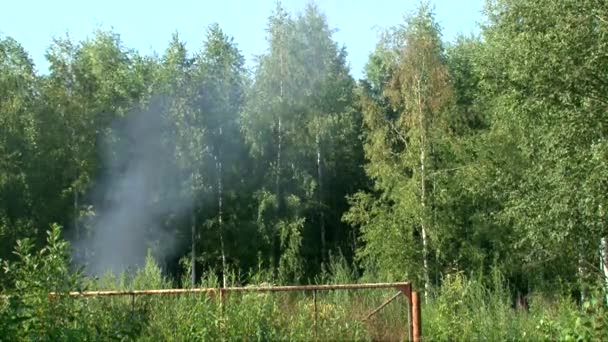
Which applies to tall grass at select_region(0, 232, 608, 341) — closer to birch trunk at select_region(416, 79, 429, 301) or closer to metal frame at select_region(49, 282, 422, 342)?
metal frame at select_region(49, 282, 422, 342)

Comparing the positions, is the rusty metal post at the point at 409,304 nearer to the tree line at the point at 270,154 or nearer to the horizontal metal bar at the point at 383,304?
the horizontal metal bar at the point at 383,304

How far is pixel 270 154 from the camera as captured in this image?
33.2 meters

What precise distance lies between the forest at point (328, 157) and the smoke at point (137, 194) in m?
0.07

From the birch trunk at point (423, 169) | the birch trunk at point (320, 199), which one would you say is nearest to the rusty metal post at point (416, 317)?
the birch trunk at point (423, 169)

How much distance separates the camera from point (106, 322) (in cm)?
948

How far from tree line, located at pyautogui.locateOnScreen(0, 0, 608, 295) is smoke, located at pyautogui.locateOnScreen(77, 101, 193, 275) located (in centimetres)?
6

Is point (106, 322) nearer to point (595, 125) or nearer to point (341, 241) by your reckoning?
point (595, 125)

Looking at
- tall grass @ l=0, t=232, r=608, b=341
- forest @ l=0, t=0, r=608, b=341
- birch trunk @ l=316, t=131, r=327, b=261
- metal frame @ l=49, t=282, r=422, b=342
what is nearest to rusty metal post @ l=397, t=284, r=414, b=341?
metal frame @ l=49, t=282, r=422, b=342

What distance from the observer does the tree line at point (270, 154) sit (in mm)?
26484

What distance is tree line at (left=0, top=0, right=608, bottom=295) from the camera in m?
26.5

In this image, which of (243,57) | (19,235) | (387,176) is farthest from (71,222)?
(387,176)

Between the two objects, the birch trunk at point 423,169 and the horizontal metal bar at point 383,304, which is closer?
the horizontal metal bar at point 383,304

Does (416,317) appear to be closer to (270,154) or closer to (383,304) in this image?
(383,304)

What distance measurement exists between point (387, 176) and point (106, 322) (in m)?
18.4
